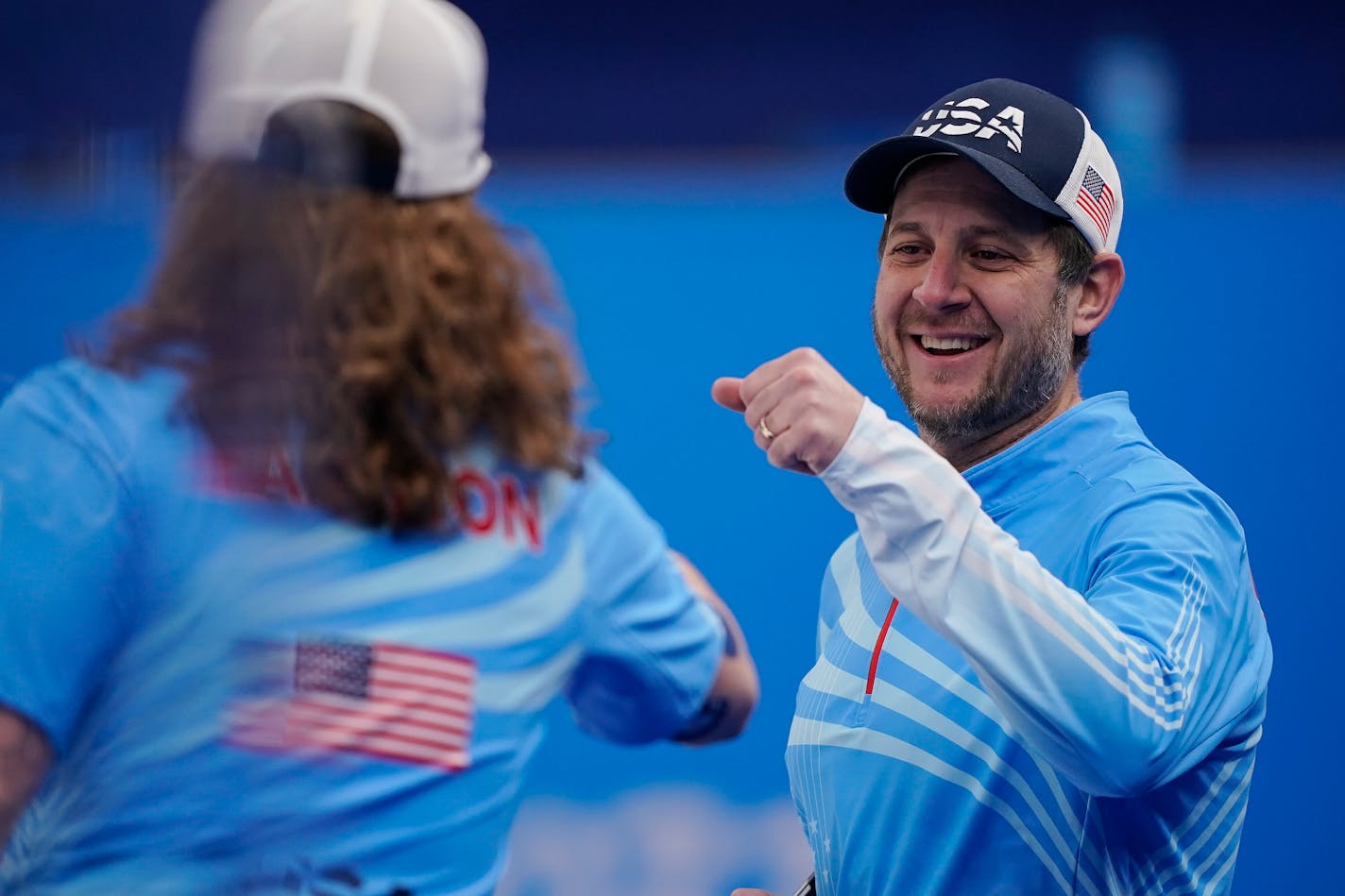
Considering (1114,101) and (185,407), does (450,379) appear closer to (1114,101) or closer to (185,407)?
(185,407)

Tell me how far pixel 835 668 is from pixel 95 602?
2.82 feet

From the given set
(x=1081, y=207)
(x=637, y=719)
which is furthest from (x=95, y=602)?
(x=1081, y=207)

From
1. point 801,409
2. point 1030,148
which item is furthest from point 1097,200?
point 801,409

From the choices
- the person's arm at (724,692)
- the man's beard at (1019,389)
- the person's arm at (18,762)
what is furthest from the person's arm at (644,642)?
the man's beard at (1019,389)

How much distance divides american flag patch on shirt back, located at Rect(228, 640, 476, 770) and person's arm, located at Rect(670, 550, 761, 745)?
Answer: 26 cm

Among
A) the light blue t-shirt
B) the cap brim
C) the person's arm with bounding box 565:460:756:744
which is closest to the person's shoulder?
the light blue t-shirt

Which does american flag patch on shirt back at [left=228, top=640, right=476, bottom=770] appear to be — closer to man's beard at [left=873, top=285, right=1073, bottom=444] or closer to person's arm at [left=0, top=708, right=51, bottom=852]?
person's arm at [left=0, top=708, right=51, bottom=852]

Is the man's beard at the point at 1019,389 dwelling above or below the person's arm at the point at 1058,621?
above

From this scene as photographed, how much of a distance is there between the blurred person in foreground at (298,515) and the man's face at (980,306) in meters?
0.69

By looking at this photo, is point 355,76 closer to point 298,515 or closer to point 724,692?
point 298,515

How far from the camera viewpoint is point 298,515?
0.71 metres

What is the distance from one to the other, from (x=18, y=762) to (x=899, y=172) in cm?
114

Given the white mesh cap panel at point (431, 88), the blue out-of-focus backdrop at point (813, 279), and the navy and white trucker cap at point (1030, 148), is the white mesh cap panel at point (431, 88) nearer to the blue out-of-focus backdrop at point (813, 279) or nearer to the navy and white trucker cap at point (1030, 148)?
the navy and white trucker cap at point (1030, 148)

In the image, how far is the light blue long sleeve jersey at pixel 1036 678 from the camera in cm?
95
